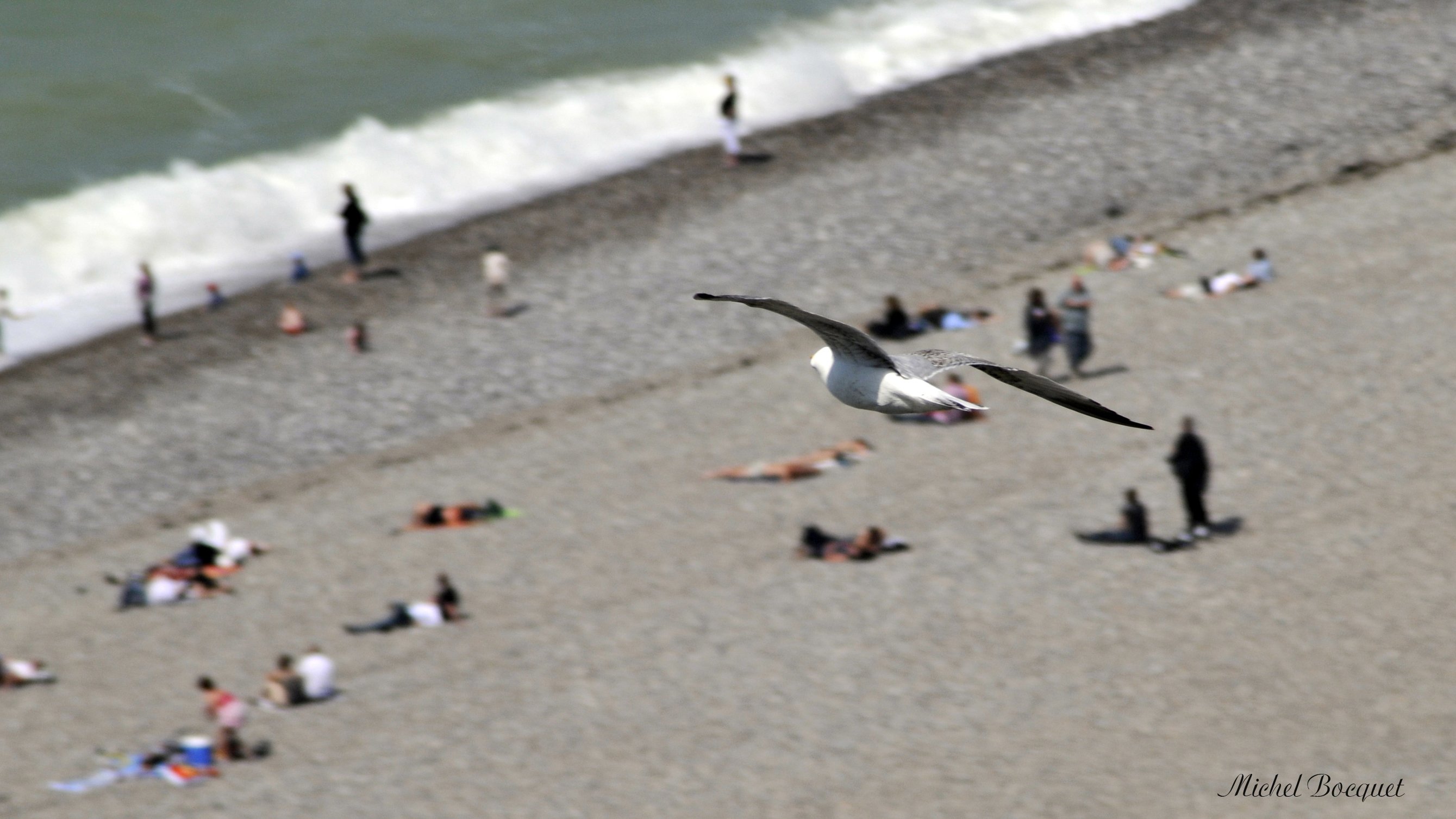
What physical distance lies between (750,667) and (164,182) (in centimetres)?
2025

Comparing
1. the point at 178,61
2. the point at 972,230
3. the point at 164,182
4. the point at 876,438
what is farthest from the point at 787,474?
the point at 178,61

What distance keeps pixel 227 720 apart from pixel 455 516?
559 cm

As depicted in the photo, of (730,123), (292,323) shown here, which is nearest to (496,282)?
(292,323)

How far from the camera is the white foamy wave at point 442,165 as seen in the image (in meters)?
32.0

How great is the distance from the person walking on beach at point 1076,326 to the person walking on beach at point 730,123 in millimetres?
9993

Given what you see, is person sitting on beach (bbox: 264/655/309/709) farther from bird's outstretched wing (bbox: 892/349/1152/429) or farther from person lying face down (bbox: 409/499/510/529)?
bird's outstretched wing (bbox: 892/349/1152/429)

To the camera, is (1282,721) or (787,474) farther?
(787,474)

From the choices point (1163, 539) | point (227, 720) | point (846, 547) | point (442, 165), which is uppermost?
point (442, 165)

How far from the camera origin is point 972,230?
30.0 m

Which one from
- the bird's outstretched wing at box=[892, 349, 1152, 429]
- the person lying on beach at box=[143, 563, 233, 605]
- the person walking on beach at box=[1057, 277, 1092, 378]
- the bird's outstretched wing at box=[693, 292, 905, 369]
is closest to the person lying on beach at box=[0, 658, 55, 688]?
the person lying on beach at box=[143, 563, 233, 605]

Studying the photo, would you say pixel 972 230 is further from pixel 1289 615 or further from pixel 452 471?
pixel 1289 615

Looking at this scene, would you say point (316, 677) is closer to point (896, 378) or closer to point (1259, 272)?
point (896, 378)

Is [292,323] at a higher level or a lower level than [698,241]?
lower

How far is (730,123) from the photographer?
108 feet
